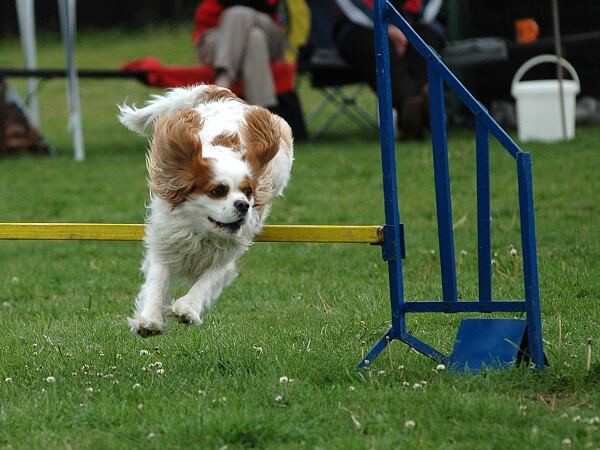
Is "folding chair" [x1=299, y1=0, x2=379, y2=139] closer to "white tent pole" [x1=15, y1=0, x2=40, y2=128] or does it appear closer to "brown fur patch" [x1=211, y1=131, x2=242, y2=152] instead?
"white tent pole" [x1=15, y1=0, x2=40, y2=128]

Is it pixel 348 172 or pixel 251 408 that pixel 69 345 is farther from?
pixel 348 172

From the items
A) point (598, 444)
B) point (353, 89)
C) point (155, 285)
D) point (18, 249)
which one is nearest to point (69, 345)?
point (155, 285)

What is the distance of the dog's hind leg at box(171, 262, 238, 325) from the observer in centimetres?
463

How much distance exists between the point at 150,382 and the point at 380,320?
1439 mm

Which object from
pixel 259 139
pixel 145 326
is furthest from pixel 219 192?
pixel 145 326

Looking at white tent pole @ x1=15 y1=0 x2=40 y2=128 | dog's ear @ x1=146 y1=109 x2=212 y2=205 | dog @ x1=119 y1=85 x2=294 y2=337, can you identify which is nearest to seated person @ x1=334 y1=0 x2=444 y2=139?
white tent pole @ x1=15 y1=0 x2=40 y2=128

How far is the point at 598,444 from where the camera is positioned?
3568 millimetres

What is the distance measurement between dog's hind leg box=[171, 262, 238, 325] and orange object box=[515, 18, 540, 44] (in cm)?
783

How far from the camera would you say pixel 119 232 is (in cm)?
464

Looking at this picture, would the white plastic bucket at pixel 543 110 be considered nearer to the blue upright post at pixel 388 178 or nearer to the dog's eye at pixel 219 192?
the blue upright post at pixel 388 178

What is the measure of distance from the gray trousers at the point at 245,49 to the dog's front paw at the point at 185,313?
6.91 metres

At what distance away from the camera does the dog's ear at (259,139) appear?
4836mm

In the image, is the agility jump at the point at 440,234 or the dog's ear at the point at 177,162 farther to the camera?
the dog's ear at the point at 177,162

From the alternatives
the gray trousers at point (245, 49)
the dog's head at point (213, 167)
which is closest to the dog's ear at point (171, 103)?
the dog's head at point (213, 167)
